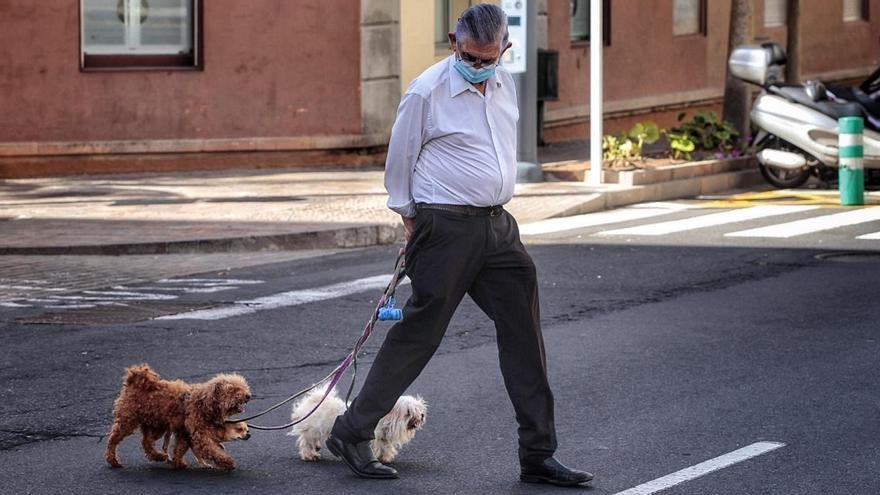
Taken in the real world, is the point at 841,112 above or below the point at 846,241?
above

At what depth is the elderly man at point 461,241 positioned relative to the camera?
6.00 m

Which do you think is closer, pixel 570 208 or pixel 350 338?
pixel 350 338

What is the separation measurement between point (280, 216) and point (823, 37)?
17.7 m

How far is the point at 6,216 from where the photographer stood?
15172mm

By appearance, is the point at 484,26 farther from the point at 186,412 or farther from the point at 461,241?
the point at 186,412

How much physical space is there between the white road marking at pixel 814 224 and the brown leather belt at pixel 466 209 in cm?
801

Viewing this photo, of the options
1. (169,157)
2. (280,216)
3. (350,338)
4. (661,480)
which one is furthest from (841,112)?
(661,480)

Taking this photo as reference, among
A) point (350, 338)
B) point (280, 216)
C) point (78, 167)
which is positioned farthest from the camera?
point (78, 167)

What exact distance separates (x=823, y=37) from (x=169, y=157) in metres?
15.2

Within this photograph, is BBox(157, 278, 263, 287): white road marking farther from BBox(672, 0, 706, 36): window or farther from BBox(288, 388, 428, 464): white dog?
BBox(672, 0, 706, 36): window

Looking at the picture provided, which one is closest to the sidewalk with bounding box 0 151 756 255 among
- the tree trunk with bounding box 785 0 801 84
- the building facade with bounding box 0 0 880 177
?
the building facade with bounding box 0 0 880 177

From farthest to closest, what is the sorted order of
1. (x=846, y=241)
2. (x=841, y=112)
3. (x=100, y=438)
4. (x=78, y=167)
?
(x=78, y=167) → (x=841, y=112) → (x=846, y=241) → (x=100, y=438)

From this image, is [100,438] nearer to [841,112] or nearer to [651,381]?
[651,381]

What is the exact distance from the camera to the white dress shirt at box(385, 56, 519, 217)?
5988mm
